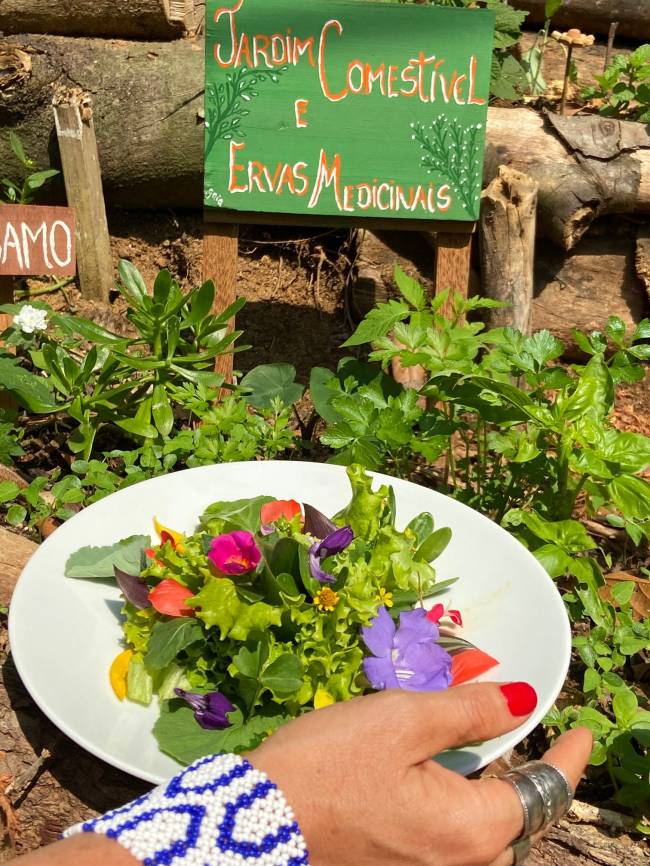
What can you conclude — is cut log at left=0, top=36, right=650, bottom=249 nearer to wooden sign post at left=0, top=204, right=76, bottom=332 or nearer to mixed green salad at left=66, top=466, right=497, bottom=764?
wooden sign post at left=0, top=204, right=76, bottom=332

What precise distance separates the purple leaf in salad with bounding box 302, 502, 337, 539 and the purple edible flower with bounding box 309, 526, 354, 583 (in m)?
0.10

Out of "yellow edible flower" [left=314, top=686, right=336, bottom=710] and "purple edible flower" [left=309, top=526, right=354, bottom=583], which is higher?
"purple edible flower" [left=309, top=526, right=354, bottom=583]

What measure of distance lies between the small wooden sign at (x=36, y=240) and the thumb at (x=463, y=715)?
1618 millimetres

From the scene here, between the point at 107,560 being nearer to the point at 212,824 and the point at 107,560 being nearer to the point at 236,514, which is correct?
the point at 236,514

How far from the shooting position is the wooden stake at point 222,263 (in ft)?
7.74

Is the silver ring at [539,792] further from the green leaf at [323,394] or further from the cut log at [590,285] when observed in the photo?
the cut log at [590,285]

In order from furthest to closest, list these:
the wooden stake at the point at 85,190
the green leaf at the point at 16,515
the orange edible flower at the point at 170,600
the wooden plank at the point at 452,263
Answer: the wooden stake at the point at 85,190, the wooden plank at the point at 452,263, the green leaf at the point at 16,515, the orange edible flower at the point at 170,600

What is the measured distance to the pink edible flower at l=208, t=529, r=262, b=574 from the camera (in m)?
1.22

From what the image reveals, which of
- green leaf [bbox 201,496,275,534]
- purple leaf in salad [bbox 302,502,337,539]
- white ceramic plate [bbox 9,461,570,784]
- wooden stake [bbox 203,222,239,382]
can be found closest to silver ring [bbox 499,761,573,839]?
white ceramic plate [bbox 9,461,570,784]

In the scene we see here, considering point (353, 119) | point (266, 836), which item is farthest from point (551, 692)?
point (353, 119)

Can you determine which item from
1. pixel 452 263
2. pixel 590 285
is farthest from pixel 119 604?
pixel 590 285

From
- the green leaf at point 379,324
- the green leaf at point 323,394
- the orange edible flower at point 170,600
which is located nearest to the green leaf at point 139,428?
the green leaf at point 323,394

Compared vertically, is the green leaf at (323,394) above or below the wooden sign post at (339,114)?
below

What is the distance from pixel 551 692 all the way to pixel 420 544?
0.37m
